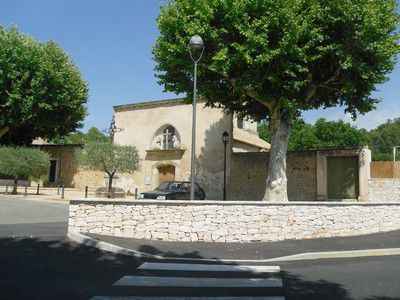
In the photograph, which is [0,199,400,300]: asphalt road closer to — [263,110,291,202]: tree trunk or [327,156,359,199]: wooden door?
[263,110,291,202]: tree trunk

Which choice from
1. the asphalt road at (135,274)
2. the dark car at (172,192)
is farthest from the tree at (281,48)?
the asphalt road at (135,274)

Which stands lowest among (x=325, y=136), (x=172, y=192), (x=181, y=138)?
(x=172, y=192)

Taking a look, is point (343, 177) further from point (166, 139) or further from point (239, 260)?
point (239, 260)

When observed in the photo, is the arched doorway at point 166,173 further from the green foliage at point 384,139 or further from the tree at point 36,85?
the green foliage at point 384,139

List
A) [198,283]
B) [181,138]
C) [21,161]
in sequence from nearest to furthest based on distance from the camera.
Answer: [198,283] → [21,161] → [181,138]

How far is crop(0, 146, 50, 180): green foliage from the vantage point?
2361cm

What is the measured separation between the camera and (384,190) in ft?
61.8

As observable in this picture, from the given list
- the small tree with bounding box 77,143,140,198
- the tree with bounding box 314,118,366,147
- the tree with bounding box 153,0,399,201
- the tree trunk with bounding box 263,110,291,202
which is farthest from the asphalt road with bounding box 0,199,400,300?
the tree with bounding box 314,118,366,147

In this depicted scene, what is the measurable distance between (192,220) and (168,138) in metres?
15.9

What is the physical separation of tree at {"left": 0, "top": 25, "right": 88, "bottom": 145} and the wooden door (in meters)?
19.0

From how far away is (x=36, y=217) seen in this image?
1375 cm

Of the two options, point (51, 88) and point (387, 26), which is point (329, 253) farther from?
point (51, 88)

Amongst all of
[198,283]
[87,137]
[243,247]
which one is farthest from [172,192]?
[87,137]

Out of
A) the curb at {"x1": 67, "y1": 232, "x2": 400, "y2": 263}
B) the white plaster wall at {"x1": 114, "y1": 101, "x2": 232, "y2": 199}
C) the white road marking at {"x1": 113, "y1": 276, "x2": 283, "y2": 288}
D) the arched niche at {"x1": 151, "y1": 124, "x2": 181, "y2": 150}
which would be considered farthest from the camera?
the arched niche at {"x1": 151, "y1": 124, "x2": 181, "y2": 150}
